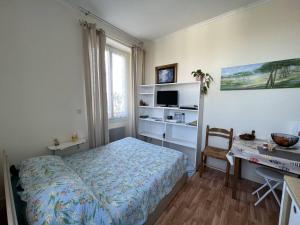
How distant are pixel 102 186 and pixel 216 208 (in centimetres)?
150

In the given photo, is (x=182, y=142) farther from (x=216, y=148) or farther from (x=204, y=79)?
(x=204, y=79)

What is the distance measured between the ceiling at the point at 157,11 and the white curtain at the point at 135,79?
0.60 metres

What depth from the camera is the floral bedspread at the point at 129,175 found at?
1194 millimetres

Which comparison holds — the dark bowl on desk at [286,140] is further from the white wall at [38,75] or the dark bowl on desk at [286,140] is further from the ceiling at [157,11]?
the white wall at [38,75]

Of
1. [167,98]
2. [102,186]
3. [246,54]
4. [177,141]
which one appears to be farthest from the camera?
[167,98]

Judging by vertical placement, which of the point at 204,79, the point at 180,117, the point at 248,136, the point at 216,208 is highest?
the point at 204,79

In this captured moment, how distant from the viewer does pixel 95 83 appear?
97.7 inches

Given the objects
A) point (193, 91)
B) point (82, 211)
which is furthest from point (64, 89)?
point (193, 91)

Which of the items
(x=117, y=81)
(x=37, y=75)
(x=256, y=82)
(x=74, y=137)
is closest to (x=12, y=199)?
(x=74, y=137)

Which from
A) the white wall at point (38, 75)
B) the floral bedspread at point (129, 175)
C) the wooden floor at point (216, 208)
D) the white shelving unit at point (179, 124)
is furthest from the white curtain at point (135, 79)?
the wooden floor at point (216, 208)

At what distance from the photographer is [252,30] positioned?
7.13 ft

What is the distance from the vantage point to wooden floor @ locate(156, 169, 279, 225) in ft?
5.10

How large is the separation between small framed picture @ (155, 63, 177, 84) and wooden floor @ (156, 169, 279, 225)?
219 cm

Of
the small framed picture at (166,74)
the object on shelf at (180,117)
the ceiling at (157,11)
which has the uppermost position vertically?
the ceiling at (157,11)
